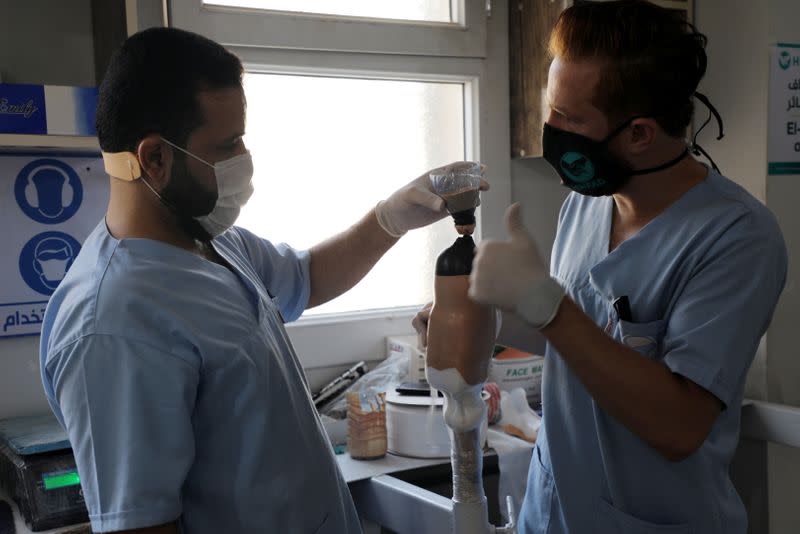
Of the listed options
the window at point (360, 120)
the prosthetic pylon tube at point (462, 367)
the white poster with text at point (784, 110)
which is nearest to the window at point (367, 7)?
the window at point (360, 120)

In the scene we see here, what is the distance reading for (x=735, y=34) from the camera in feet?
7.54

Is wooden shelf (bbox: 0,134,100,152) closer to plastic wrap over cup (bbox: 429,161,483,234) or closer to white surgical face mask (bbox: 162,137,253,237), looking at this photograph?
white surgical face mask (bbox: 162,137,253,237)

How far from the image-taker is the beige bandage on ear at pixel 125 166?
45.1 inches

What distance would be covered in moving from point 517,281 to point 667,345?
0.80 ft

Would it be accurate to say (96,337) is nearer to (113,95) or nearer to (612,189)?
(113,95)

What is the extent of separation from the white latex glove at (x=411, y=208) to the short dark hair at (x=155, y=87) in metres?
0.48

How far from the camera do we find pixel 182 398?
104 centimetres

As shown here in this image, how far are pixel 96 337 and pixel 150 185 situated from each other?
261 mm

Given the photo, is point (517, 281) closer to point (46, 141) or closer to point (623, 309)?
point (623, 309)

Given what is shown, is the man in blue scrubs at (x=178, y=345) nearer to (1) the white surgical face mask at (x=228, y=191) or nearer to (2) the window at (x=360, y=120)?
(1) the white surgical face mask at (x=228, y=191)

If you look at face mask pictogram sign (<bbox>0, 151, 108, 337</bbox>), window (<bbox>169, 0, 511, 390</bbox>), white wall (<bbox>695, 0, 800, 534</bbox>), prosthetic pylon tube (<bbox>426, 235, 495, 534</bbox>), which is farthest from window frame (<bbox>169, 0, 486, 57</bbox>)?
prosthetic pylon tube (<bbox>426, 235, 495, 534</bbox>)

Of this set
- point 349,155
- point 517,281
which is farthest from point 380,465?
point 349,155

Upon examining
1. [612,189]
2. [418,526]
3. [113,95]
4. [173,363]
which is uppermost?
[113,95]

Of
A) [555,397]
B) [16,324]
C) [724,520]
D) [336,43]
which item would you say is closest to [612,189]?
[555,397]
